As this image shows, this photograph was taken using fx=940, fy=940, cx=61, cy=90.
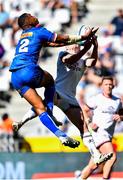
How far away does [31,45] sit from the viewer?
12.5 m

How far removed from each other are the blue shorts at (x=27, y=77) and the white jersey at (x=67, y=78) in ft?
2.35

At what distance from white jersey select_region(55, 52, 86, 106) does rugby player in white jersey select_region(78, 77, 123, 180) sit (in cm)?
134

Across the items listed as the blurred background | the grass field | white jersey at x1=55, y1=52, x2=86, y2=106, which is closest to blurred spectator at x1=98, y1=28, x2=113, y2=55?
the blurred background

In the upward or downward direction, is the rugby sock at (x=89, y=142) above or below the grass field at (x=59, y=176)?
above

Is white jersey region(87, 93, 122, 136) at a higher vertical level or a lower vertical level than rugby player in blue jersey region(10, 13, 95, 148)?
lower

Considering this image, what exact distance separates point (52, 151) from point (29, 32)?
5481 millimetres

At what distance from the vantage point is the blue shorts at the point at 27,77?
12.5 metres

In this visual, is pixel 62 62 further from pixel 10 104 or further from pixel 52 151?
pixel 10 104

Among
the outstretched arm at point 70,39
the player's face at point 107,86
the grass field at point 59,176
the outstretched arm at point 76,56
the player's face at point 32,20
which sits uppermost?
the player's face at point 32,20

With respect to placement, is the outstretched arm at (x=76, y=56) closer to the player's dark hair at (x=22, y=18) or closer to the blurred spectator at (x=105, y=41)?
the player's dark hair at (x=22, y=18)

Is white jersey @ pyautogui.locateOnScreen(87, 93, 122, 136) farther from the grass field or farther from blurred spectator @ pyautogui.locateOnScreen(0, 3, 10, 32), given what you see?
blurred spectator @ pyautogui.locateOnScreen(0, 3, 10, 32)

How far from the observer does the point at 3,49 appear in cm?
2136

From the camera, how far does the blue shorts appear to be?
41.2 ft

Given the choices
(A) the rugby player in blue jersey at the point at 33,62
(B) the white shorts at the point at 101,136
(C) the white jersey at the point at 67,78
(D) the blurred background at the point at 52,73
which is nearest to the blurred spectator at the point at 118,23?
(D) the blurred background at the point at 52,73
